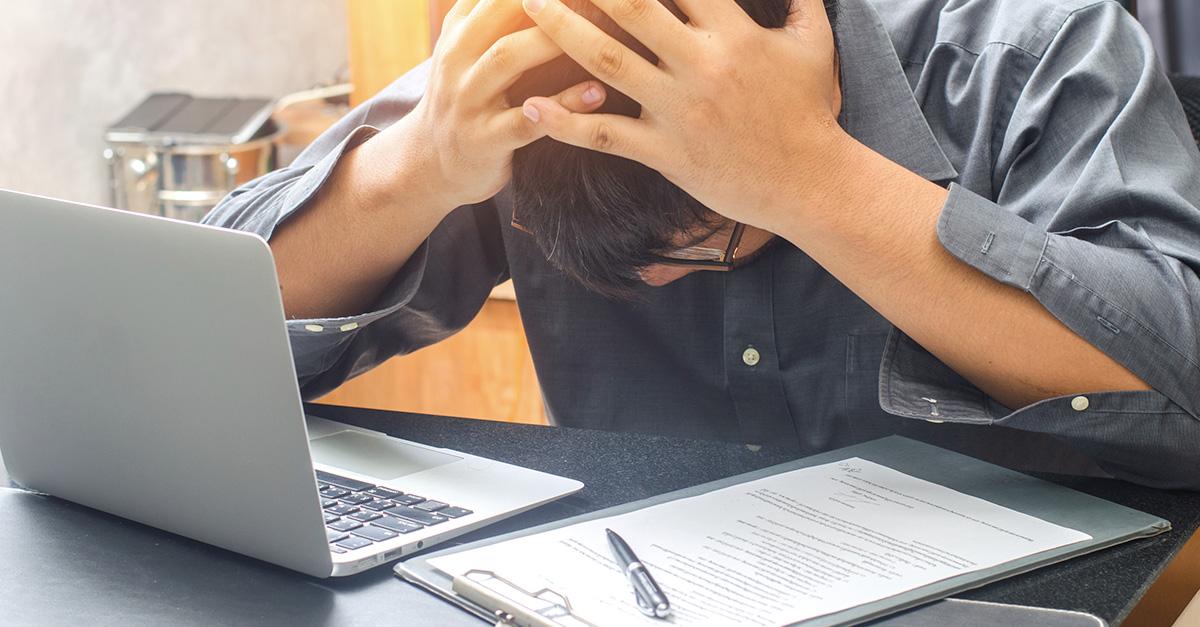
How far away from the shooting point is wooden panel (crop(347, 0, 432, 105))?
2.02 m

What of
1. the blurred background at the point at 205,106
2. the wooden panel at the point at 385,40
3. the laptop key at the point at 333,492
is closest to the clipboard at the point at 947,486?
the laptop key at the point at 333,492

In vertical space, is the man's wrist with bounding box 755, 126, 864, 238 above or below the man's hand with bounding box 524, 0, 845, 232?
below

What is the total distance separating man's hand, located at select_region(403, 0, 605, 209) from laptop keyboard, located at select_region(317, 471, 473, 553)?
0.22m

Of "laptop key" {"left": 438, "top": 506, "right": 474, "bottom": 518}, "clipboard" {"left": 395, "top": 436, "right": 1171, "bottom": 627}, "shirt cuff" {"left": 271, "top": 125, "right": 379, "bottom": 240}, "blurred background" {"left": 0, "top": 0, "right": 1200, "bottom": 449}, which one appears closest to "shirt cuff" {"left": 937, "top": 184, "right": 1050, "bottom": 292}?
"clipboard" {"left": 395, "top": 436, "right": 1171, "bottom": 627}

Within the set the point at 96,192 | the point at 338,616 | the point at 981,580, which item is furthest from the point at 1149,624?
the point at 96,192

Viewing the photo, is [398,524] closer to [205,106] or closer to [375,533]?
[375,533]

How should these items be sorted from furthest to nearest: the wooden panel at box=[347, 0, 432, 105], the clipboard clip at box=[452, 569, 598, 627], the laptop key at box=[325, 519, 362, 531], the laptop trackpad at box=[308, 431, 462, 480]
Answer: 1. the wooden panel at box=[347, 0, 432, 105]
2. the laptop trackpad at box=[308, 431, 462, 480]
3. the laptop key at box=[325, 519, 362, 531]
4. the clipboard clip at box=[452, 569, 598, 627]

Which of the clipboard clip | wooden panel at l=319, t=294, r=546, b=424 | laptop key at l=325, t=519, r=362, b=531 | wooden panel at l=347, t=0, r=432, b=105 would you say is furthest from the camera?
wooden panel at l=347, t=0, r=432, b=105

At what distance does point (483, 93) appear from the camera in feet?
2.43

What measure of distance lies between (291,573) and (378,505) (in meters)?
0.08

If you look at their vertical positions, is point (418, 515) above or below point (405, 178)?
below

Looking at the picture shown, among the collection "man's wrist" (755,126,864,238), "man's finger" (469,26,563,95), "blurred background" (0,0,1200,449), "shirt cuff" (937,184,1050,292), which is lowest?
"blurred background" (0,0,1200,449)

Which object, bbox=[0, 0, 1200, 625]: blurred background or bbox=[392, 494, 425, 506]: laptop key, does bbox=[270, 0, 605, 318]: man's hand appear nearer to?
bbox=[392, 494, 425, 506]: laptop key

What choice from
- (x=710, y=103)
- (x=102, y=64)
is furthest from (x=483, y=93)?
(x=102, y=64)
